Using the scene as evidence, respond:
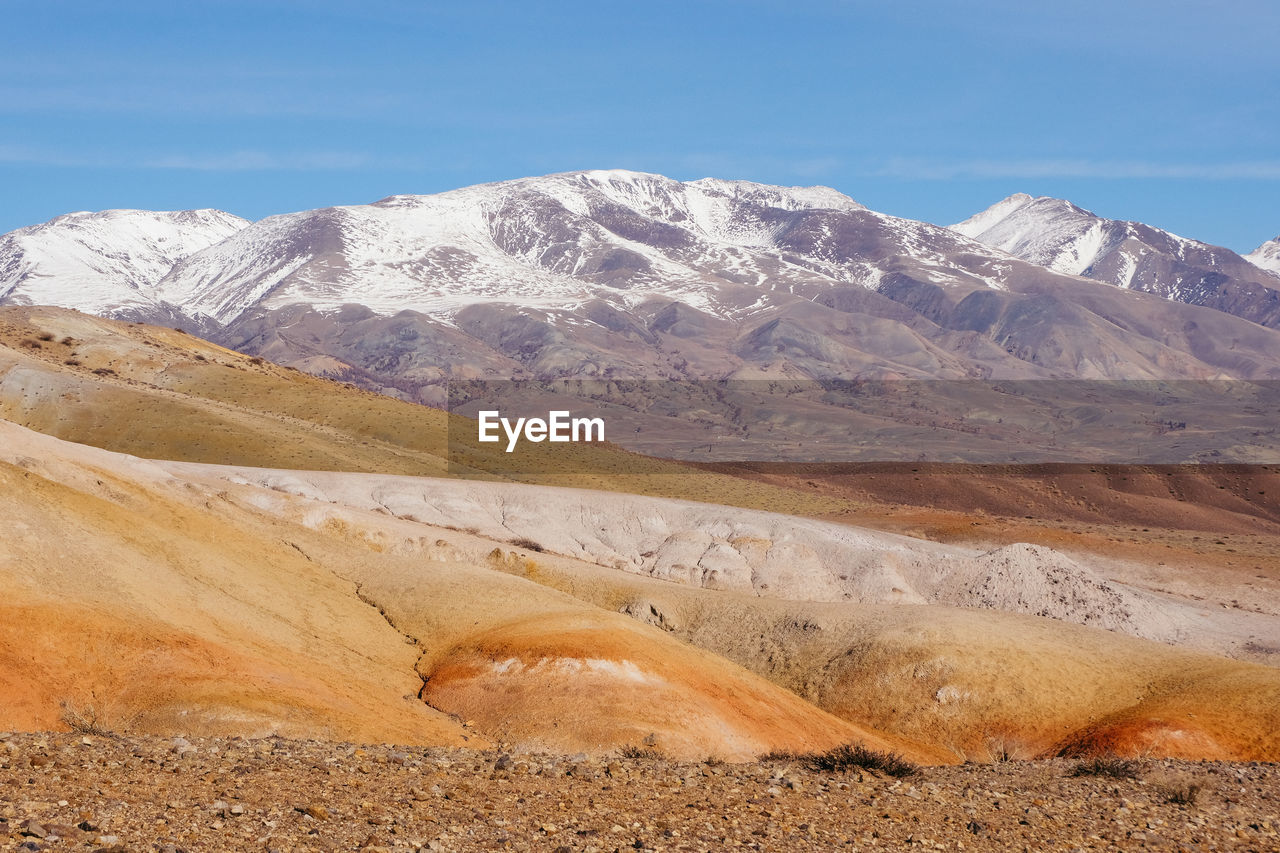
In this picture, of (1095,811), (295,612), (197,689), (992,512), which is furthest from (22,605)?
(992,512)

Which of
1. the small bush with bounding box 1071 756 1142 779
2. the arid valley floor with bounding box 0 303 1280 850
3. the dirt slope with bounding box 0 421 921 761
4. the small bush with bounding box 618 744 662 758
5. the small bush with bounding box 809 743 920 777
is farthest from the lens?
the dirt slope with bounding box 0 421 921 761

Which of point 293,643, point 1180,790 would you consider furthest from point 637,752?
point 293,643

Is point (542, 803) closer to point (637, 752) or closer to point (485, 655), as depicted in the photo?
point (637, 752)

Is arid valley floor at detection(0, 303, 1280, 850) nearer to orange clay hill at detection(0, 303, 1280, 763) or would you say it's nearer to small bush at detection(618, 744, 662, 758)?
orange clay hill at detection(0, 303, 1280, 763)

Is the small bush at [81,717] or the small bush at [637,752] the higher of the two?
the small bush at [81,717]

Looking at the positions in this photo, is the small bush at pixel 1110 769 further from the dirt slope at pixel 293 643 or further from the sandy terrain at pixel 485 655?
the sandy terrain at pixel 485 655

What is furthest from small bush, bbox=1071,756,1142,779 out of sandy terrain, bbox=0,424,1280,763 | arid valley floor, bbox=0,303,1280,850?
sandy terrain, bbox=0,424,1280,763

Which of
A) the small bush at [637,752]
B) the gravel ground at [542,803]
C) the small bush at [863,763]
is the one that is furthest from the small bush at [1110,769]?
the small bush at [637,752]
